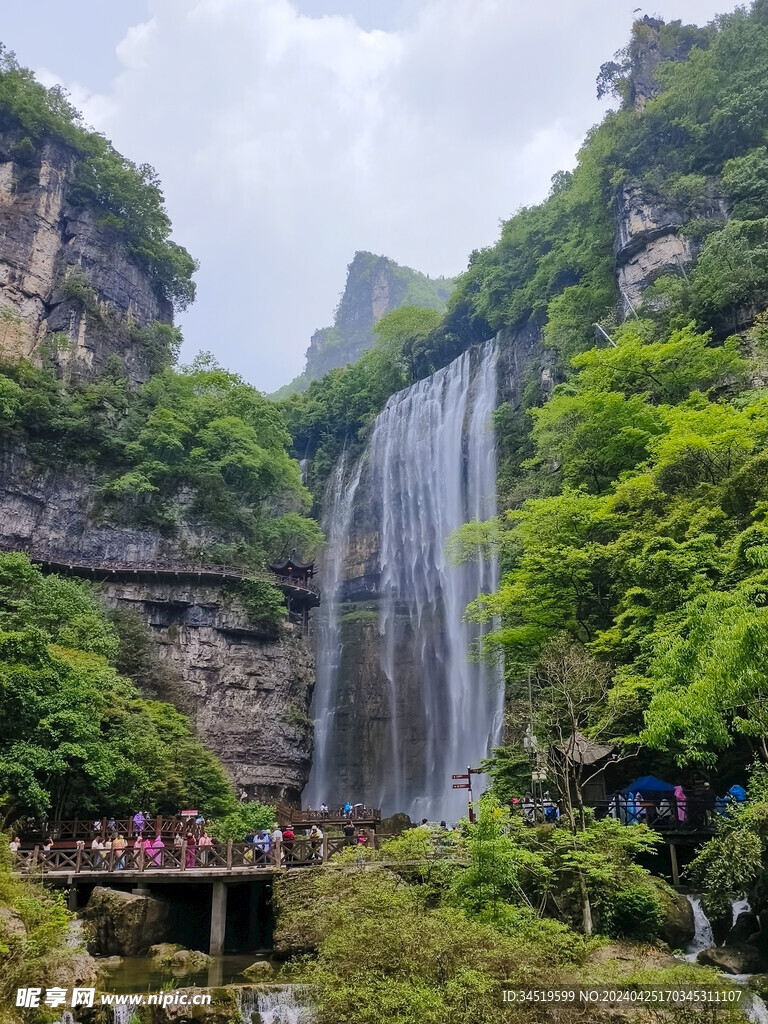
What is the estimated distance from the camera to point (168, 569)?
27.8 meters

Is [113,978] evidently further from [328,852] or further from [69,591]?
[69,591]

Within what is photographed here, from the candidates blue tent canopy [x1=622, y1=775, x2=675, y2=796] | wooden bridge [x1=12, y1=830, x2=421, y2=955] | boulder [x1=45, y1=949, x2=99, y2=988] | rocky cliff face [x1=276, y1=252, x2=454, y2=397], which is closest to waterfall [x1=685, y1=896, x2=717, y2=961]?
blue tent canopy [x1=622, y1=775, x2=675, y2=796]

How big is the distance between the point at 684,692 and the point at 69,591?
19178 mm

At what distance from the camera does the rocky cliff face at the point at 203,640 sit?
2612 centimetres

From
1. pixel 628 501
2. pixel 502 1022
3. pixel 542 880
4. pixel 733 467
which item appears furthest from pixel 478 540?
pixel 502 1022

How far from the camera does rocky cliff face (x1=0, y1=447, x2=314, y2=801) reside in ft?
85.7

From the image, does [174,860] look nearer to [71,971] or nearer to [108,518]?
[71,971]

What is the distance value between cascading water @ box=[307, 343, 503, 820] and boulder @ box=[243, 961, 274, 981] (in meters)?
16.4

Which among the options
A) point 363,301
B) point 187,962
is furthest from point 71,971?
point 363,301

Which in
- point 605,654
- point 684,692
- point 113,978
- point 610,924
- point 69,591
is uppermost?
point 69,591

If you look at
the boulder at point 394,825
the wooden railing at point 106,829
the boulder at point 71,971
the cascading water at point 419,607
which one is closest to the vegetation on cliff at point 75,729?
the wooden railing at point 106,829

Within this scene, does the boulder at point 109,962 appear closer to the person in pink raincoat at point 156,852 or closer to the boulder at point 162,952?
the boulder at point 162,952

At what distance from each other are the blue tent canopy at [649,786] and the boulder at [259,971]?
7.53 m

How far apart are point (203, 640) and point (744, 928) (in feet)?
67.0
